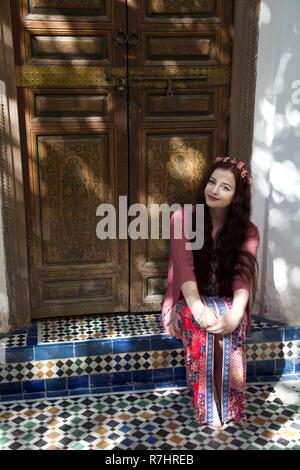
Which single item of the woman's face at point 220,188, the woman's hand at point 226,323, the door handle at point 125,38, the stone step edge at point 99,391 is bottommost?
the stone step edge at point 99,391

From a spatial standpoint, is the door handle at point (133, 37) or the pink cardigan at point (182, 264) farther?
the door handle at point (133, 37)

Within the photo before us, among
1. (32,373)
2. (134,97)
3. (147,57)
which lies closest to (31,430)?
(32,373)

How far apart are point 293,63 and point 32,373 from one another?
217 centimetres

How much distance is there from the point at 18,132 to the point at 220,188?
1.10 meters

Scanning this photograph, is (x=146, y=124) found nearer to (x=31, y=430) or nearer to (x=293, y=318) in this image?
(x=293, y=318)

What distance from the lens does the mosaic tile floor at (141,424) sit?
9.64 ft

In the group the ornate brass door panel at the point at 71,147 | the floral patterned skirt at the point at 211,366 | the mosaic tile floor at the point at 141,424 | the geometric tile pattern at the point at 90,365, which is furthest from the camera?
the geometric tile pattern at the point at 90,365

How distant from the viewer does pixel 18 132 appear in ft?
10.5

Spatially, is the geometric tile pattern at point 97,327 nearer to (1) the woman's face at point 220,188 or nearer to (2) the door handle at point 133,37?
(1) the woman's face at point 220,188

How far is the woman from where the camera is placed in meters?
3.02

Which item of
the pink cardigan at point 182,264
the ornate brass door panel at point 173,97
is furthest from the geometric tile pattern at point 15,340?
the pink cardigan at point 182,264

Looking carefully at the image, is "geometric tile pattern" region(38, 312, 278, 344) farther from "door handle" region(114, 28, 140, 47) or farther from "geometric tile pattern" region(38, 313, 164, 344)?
"door handle" region(114, 28, 140, 47)

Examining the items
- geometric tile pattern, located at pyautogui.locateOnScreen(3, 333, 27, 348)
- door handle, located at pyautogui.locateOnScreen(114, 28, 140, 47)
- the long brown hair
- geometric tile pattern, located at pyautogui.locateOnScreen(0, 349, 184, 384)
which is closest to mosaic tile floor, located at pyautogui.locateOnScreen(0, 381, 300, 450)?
geometric tile pattern, located at pyautogui.locateOnScreen(0, 349, 184, 384)

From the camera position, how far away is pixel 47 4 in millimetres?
3135
